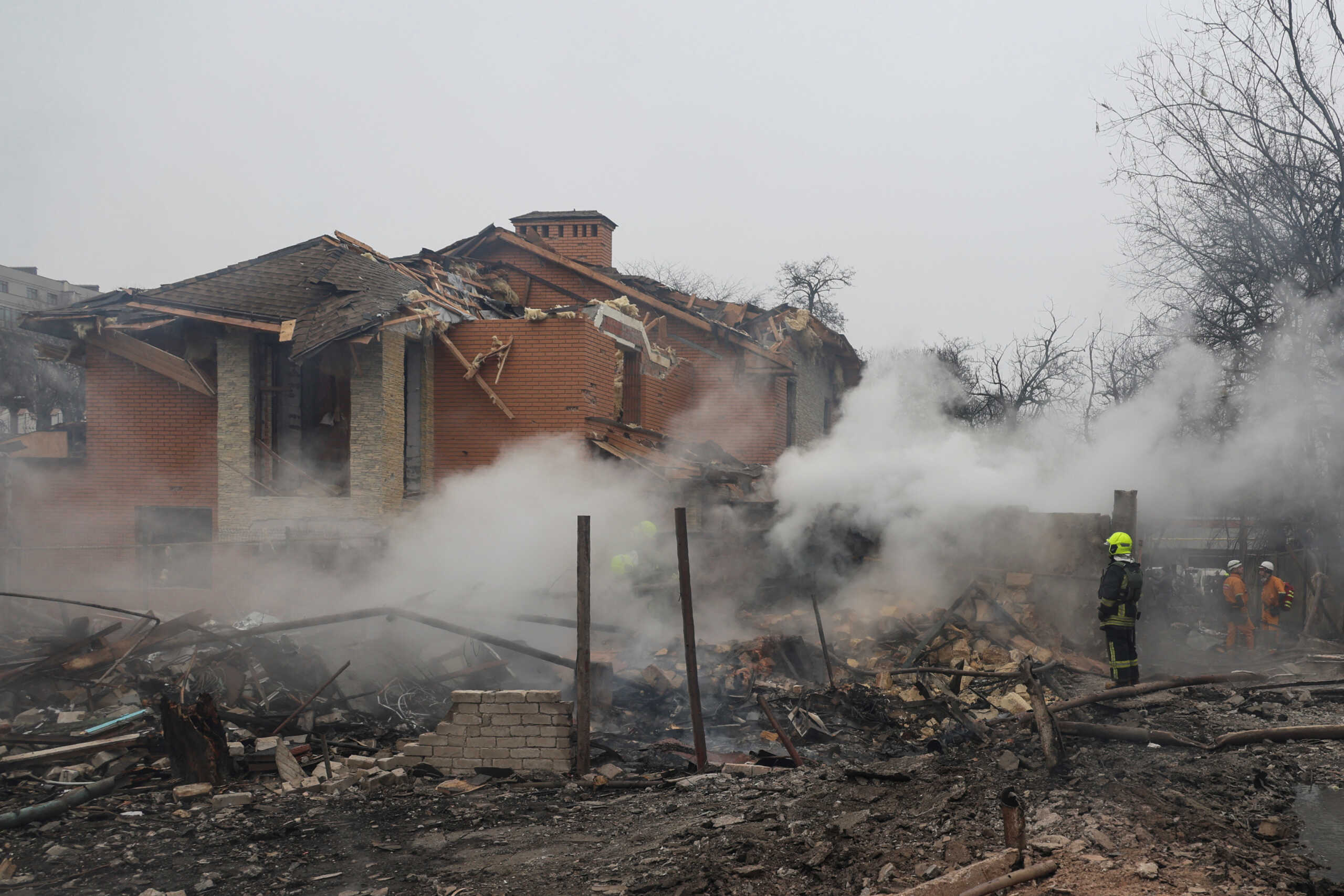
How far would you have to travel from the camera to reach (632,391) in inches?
713

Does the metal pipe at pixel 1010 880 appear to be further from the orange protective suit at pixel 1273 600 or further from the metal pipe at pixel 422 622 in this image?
the orange protective suit at pixel 1273 600

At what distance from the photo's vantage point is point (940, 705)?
957 cm

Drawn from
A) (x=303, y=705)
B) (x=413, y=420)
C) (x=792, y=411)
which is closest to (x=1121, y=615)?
(x=303, y=705)

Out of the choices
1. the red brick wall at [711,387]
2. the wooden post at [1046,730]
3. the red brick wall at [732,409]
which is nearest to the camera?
the wooden post at [1046,730]

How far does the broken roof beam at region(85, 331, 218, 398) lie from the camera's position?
48.0ft

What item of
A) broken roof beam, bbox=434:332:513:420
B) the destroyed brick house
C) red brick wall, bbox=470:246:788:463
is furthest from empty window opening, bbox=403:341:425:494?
red brick wall, bbox=470:246:788:463

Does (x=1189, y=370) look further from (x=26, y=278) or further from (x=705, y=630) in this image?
(x=26, y=278)

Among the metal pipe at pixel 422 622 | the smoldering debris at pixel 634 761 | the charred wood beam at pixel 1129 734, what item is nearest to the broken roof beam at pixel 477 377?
the smoldering debris at pixel 634 761

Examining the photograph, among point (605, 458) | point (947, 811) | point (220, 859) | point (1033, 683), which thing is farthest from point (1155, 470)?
point (220, 859)

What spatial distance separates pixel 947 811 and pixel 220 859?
190 inches

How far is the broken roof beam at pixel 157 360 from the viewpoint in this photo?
14.6m

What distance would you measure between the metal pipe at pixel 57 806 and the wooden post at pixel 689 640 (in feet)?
15.8

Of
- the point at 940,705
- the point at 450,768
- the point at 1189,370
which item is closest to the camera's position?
the point at 450,768

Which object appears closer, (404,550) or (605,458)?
(404,550)
